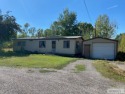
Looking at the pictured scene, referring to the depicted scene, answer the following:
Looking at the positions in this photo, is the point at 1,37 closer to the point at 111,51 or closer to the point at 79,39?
the point at 79,39

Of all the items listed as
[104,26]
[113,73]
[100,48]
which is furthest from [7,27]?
[104,26]

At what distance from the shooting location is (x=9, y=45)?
4756cm

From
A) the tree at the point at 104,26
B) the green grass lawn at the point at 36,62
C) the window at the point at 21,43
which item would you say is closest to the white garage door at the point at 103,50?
the green grass lawn at the point at 36,62

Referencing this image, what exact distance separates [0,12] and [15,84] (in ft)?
90.6

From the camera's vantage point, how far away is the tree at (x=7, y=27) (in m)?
31.7

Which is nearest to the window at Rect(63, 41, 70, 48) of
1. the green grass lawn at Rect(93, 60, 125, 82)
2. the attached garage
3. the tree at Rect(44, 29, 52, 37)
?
→ the attached garage

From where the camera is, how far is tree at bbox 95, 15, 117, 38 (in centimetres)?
5184

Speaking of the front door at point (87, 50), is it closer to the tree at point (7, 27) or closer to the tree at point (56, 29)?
the tree at point (7, 27)

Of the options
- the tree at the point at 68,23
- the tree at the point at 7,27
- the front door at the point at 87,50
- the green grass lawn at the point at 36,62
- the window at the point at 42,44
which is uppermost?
the tree at the point at 68,23

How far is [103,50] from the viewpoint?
85.4 feet

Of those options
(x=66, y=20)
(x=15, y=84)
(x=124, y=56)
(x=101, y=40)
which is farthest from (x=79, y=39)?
(x=66, y=20)

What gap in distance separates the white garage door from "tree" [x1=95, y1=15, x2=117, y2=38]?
25983 millimetres

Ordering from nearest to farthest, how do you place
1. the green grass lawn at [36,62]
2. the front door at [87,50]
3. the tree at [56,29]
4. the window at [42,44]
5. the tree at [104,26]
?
the green grass lawn at [36,62] < the front door at [87,50] < the window at [42,44] < the tree at [104,26] < the tree at [56,29]

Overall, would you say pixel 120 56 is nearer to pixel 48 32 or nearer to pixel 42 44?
pixel 42 44
